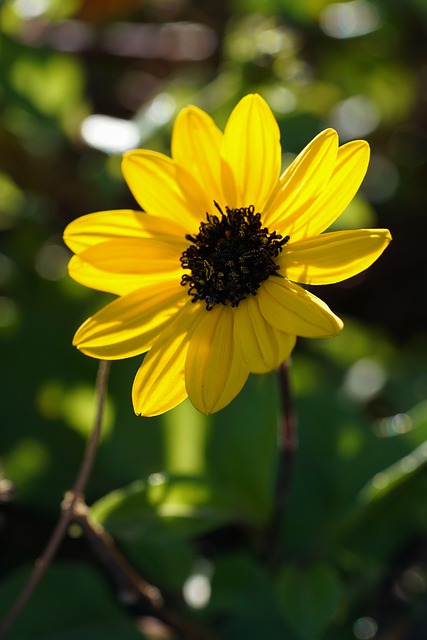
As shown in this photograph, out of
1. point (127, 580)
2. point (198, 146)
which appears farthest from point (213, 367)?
point (127, 580)

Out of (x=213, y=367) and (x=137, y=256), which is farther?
(x=137, y=256)

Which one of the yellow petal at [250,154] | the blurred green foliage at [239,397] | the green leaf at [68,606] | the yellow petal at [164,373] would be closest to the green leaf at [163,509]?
the blurred green foliage at [239,397]

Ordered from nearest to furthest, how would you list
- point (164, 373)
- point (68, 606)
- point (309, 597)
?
1. point (164, 373)
2. point (309, 597)
3. point (68, 606)

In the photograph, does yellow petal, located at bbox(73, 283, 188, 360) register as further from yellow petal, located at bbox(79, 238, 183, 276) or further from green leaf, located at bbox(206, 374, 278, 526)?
green leaf, located at bbox(206, 374, 278, 526)

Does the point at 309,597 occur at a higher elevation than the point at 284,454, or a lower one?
lower

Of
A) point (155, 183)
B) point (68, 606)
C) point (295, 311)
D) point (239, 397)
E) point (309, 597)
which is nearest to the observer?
point (295, 311)

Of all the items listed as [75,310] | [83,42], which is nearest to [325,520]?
[75,310]

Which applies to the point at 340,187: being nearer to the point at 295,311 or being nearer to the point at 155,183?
the point at 295,311
